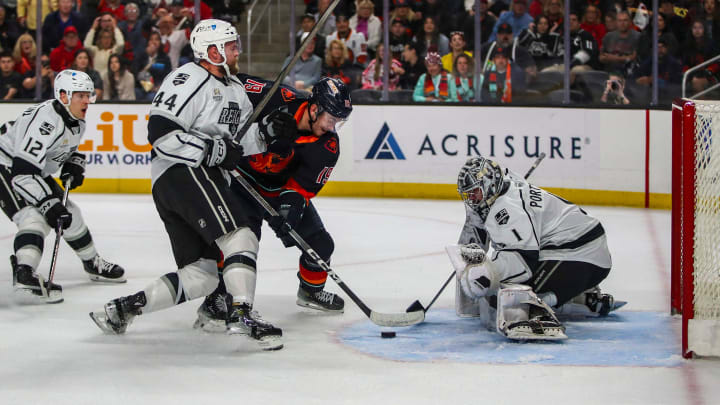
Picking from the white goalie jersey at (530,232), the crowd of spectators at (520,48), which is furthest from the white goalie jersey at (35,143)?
the crowd of spectators at (520,48)

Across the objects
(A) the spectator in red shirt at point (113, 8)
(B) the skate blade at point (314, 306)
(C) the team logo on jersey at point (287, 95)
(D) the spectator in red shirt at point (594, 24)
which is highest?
(A) the spectator in red shirt at point (113, 8)

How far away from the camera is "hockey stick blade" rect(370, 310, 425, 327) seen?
3.86 metres

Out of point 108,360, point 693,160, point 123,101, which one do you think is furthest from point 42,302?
point 123,101

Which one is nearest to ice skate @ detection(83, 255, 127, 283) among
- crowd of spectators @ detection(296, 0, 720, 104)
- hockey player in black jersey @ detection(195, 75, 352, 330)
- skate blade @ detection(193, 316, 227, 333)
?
hockey player in black jersey @ detection(195, 75, 352, 330)

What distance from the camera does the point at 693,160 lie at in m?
3.54

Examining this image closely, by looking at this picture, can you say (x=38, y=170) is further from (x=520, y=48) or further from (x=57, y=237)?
(x=520, y=48)

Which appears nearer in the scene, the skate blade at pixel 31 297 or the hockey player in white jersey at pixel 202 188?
the hockey player in white jersey at pixel 202 188

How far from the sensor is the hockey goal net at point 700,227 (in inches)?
137

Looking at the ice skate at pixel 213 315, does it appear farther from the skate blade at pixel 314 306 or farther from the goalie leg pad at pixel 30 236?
the goalie leg pad at pixel 30 236

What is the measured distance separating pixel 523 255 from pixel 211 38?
1421 mm

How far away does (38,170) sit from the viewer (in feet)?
15.3

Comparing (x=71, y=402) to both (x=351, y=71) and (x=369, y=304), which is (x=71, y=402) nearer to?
(x=369, y=304)

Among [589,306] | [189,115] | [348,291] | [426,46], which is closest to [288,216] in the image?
[348,291]

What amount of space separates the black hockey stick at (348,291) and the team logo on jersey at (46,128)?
1.18m
